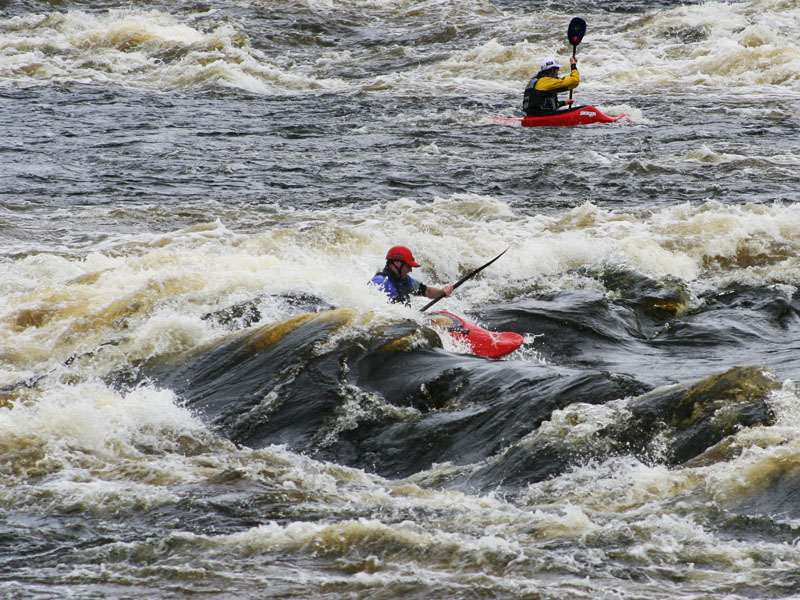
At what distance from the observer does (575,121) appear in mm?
15828

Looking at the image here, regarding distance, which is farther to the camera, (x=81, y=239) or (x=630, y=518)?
(x=81, y=239)

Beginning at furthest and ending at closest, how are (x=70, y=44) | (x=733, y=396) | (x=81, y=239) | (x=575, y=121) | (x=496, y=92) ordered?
(x=70, y=44) < (x=496, y=92) < (x=575, y=121) < (x=81, y=239) < (x=733, y=396)

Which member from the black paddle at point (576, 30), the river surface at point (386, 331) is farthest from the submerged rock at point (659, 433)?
the black paddle at point (576, 30)

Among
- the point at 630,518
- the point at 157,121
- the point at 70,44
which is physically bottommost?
the point at 630,518

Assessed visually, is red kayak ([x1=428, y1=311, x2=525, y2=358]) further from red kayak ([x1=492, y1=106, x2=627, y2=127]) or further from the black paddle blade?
the black paddle blade

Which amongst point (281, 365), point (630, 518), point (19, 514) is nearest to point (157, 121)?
point (281, 365)

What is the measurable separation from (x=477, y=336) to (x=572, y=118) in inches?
375

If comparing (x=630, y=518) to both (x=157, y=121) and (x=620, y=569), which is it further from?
(x=157, y=121)

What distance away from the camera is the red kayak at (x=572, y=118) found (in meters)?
15.6

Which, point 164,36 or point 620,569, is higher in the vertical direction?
point 164,36

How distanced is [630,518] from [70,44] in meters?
20.1

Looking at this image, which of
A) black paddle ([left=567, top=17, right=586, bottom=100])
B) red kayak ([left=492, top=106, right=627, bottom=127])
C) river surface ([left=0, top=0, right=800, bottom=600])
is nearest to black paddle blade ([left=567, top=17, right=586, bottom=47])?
black paddle ([left=567, top=17, right=586, bottom=100])

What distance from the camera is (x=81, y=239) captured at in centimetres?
1054

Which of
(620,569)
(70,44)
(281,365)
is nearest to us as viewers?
(620,569)
